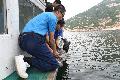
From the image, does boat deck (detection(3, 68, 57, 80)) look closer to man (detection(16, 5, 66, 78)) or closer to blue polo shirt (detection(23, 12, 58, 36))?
man (detection(16, 5, 66, 78))

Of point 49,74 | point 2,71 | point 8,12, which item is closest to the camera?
point 2,71

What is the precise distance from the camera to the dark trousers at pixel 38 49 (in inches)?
337

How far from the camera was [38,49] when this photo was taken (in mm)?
8586

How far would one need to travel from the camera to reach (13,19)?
27.3 feet

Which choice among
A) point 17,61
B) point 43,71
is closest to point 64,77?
point 43,71

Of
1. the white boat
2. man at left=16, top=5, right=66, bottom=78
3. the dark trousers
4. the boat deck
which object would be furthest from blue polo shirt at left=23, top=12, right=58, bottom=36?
the boat deck

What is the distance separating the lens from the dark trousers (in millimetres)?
8555

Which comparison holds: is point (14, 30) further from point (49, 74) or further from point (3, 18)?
point (49, 74)

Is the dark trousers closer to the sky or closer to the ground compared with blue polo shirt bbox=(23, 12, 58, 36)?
closer to the ground

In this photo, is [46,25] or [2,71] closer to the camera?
[2,71]

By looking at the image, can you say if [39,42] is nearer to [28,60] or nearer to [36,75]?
[28,60]

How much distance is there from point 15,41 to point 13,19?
68 cm

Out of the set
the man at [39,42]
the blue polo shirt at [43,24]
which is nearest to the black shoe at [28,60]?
the man at [39,42]

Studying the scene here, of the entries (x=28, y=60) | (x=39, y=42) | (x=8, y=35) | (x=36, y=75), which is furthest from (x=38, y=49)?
(x=8, y=35)
